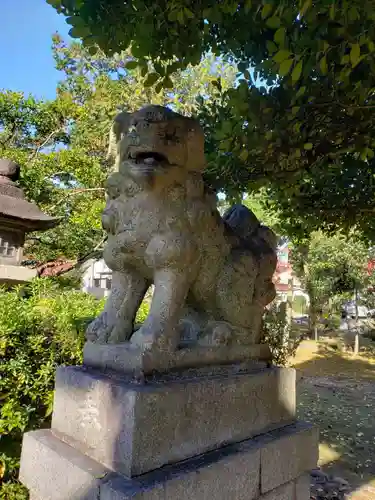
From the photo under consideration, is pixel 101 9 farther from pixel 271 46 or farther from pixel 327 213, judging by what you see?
pixel 327 213

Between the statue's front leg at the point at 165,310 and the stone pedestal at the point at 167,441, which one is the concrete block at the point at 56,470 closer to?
the stone pedestal at the point at 167,441

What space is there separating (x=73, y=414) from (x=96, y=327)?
0.41 metres

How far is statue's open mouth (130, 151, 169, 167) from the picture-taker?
5.91ft

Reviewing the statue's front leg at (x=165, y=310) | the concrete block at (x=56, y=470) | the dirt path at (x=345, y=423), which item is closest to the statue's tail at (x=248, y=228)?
the statue's front leg at (x=165, y=310)

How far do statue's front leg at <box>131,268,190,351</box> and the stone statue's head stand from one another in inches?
19.2

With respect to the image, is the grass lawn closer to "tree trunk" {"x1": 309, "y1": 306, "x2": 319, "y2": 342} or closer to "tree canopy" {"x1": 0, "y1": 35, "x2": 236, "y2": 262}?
"tree trunk" {"x1": 309, "y1": 306, "x2": 319, "y2": 342}

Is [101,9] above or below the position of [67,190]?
below

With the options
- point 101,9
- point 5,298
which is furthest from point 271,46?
point 5,298

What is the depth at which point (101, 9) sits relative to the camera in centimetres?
218

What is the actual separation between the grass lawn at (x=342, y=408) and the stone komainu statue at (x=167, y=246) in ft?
10.2

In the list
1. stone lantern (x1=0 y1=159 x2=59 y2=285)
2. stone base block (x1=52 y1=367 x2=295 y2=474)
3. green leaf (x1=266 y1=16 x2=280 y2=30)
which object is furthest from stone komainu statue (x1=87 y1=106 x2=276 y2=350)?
stone lantern (x1=0 y1=159 x2=59 y2=285)

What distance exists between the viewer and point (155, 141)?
1811 millimetres

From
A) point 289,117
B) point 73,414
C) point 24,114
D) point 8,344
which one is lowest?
point 73,414

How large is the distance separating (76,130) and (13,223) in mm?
4378
